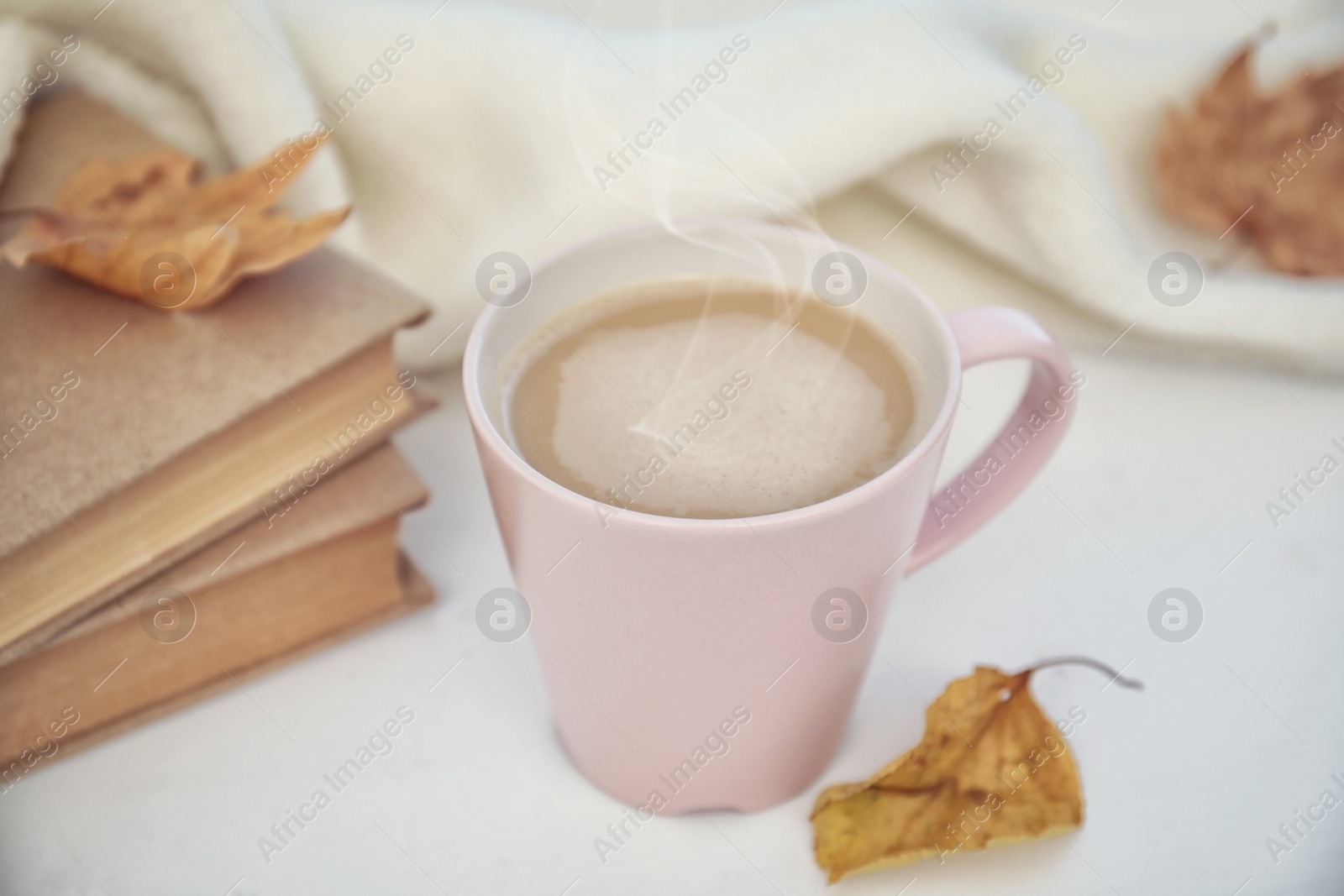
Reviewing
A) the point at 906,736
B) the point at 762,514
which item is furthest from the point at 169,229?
the point at 906,736

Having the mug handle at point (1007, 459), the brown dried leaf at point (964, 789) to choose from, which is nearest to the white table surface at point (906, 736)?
the brown dried leaf at point (964, 789)

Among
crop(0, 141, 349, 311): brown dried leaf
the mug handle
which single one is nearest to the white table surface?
the mug handle

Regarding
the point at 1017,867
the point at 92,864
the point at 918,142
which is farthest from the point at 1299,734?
the point at 92,864

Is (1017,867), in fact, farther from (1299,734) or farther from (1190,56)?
(1190,56)

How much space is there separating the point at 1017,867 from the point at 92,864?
0.61m

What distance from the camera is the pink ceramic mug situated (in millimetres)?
557

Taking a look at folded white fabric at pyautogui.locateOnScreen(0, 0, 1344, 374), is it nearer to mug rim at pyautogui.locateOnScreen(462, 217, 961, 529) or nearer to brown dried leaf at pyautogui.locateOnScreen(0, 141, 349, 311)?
brown dried leaf at pyautogui.locateOnScreen(0, 141, 349, 311)

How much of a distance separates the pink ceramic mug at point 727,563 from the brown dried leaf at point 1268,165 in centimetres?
52

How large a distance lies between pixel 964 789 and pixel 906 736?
8 centimetres

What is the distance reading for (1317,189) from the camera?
3.45ft

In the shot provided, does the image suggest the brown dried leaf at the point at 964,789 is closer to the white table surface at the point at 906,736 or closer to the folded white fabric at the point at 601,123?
the white table surface at the point at 906,736

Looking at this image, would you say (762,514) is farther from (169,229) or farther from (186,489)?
(169,229)

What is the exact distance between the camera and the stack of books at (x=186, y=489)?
0.72 metres

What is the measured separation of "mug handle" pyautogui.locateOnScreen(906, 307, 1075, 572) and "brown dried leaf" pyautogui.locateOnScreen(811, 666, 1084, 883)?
10 cm
